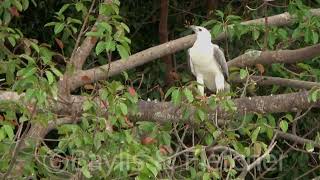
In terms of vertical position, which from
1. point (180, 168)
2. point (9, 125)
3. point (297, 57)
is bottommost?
point (180, 168)

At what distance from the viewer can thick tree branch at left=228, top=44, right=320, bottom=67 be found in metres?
4.07

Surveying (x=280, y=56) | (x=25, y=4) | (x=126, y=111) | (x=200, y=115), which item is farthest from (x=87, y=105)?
(x=280, y=56)

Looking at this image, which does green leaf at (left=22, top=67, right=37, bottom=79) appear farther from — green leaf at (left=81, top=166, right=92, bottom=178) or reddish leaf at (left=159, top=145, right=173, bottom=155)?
reddish leaf at (left=159, top=145, right=173, bottom=155)

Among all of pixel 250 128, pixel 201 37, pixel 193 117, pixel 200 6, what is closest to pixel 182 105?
pixel 193 117

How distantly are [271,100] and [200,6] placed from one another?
247cm

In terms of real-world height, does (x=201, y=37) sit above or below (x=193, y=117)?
above

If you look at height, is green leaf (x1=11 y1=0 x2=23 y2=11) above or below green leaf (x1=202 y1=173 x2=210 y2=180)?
above

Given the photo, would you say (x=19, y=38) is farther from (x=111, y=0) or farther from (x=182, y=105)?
(x=182, y=105)

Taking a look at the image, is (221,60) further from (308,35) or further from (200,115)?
(200,115)

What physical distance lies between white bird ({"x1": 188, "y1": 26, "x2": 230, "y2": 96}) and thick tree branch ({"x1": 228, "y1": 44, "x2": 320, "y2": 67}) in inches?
6.7

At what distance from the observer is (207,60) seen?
455cm

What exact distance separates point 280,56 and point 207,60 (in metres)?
0.54

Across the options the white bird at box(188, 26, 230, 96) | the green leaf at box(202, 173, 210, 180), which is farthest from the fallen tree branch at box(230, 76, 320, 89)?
the green leaf at box(202, 173, 210, 180)

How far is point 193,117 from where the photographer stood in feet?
11.4
